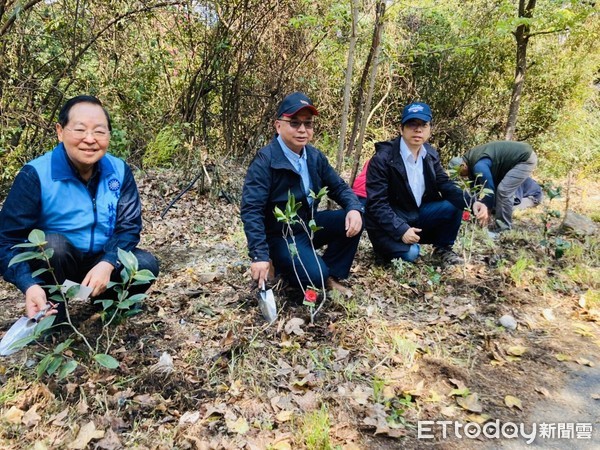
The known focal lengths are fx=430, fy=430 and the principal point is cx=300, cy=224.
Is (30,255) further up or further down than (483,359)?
further up

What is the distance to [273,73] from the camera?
6.09 m

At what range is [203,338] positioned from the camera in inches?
100

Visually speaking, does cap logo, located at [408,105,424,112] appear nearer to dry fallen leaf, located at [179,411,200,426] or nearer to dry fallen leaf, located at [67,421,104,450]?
dry fallen leaf, located at [179,411,200,426]

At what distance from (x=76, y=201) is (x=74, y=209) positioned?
0.05 metres

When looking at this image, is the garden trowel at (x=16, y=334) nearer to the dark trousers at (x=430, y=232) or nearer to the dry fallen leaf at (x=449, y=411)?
the dry fallen leaf at (x=449, y=411)

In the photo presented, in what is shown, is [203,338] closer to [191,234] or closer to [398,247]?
[398,247]

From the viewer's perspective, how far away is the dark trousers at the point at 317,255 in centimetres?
282

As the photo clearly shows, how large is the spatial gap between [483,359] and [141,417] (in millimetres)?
1789

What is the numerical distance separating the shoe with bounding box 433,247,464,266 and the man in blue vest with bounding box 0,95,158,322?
7.94 feet

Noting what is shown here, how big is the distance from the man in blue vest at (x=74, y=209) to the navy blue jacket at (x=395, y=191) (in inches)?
71.4

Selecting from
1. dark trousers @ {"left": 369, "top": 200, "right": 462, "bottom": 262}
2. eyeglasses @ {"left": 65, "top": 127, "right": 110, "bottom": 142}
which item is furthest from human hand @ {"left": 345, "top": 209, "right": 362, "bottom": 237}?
eyeglasses @ {"left": 65, "top": 127, "right": 110, "bottom": 142}

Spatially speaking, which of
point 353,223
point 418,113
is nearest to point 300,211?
point 353,223

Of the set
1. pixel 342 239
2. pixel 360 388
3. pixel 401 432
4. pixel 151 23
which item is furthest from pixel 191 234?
pixel 401 432

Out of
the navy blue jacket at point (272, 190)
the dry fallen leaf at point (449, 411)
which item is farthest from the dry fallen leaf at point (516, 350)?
the navy blue jacket at point (272, 190)
